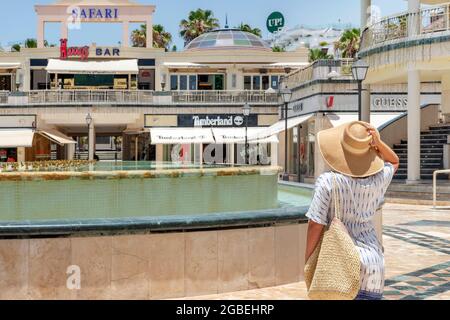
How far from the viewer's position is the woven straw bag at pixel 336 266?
4445mm

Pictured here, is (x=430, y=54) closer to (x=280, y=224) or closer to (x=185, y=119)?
(x=280, y=224)

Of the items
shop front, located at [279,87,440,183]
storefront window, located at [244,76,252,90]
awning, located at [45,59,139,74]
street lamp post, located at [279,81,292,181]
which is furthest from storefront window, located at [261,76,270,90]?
shop front, located at [279,87,440,183]

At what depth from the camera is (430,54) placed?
2472 cm

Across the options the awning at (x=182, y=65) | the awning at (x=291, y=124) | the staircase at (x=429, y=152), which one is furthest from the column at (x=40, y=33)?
the staircase at (x=429, y=152)

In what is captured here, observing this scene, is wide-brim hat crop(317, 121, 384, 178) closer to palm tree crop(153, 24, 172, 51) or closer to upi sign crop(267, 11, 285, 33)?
upi sign crop(267, 11, 285, 33)

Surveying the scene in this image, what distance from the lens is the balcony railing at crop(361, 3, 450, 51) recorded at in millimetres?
24772

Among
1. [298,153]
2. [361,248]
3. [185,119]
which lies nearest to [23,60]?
[185,119]

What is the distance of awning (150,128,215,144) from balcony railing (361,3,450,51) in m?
15.1

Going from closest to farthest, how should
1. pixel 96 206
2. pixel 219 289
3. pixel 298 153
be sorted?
pixel 219 289 < pixel 96 206 < pixel 298 153

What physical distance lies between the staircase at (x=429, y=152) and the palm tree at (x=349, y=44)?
34476 mm

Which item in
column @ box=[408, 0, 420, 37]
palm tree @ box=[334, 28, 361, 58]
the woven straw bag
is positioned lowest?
the woven straw bag

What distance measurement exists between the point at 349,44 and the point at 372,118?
34150 mm

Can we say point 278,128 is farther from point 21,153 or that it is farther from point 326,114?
point 21,153

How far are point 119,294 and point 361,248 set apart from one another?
11.9 ft
